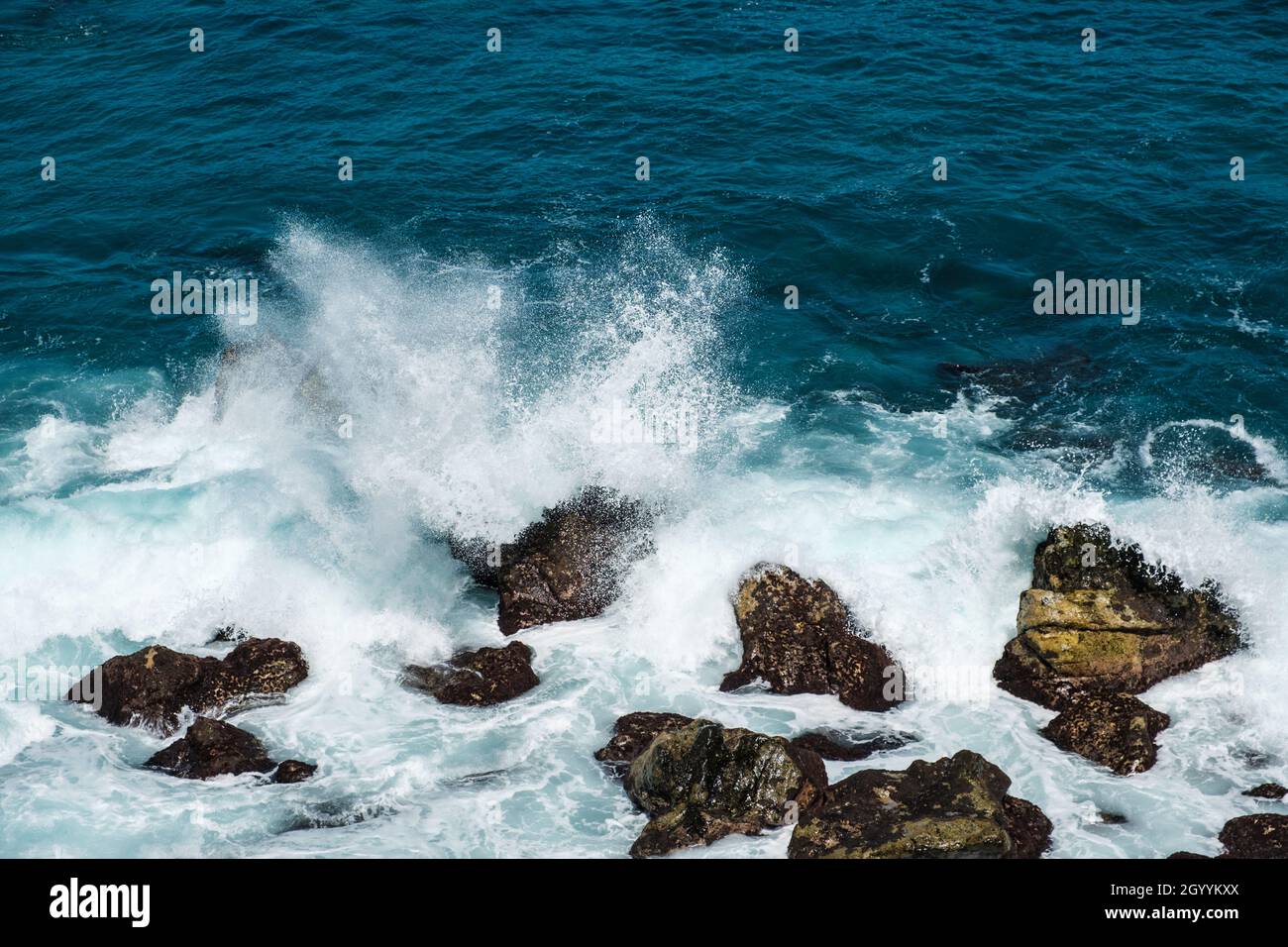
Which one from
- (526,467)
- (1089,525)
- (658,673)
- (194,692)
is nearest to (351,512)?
(526,467)

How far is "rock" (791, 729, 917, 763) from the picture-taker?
867 inches

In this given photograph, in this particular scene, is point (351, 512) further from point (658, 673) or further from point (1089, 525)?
point (1089, 525)

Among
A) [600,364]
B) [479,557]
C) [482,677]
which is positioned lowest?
[482,677]

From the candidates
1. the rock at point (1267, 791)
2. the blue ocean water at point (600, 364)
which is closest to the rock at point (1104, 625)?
the blue ocean water at point (600, 364)

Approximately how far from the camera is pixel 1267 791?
68.5 feet

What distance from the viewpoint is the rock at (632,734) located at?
2205 centimetres

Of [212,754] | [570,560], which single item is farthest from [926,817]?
[212,754]

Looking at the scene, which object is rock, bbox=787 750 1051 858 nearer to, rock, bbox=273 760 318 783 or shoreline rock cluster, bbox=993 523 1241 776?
shoreline rock cluster, bbox=993 523 1241 776

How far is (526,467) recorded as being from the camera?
28.2m

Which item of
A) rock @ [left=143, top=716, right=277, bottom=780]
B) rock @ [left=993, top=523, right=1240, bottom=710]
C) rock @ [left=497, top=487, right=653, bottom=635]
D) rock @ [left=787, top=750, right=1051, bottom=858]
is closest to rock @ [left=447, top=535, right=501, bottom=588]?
rock @ [left=497, top=487, right=653, bottom=635]

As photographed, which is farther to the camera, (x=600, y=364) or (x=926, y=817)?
(x=600, y=364)

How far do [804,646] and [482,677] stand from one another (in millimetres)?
5823

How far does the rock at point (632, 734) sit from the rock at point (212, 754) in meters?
5.56

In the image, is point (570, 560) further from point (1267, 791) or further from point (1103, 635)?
point (1267, 791)
